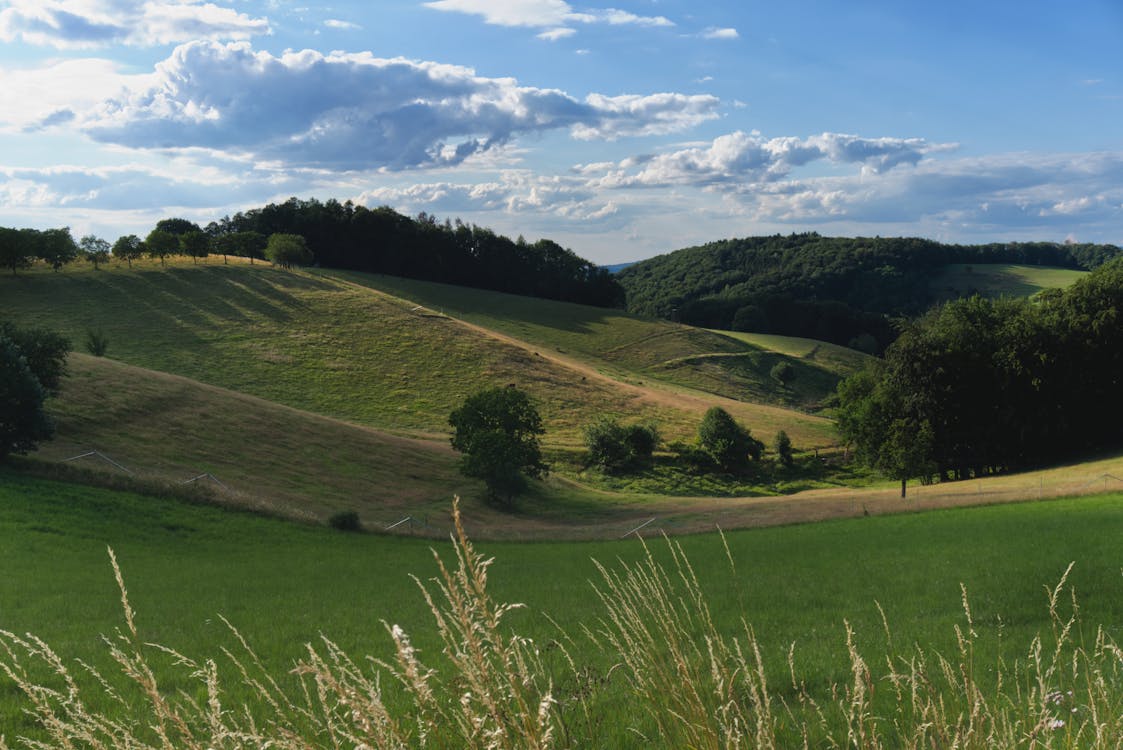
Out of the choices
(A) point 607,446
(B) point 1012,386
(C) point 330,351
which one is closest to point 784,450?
(A) point 607,446

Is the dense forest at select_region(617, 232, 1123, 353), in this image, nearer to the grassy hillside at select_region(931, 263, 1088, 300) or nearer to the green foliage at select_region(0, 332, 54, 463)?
the grassy hillside at select_region(931, 263, 1088, 300)

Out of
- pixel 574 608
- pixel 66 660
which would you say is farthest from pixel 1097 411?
pixel 66 660

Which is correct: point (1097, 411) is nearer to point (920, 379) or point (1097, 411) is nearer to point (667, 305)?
point (920, 379)

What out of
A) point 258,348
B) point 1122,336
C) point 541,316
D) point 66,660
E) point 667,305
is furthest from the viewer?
point 667,305

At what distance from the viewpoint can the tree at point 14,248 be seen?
94.3 m

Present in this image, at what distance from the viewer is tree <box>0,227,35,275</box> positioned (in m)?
94.3

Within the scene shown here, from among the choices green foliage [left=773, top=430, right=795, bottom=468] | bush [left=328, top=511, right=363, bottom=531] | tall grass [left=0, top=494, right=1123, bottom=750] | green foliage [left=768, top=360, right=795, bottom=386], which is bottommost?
green foliage [left=773, top=430, right=795, bottom=468]

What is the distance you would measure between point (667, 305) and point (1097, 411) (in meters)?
131

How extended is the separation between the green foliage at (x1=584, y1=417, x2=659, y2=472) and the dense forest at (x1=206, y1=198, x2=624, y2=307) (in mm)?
80740

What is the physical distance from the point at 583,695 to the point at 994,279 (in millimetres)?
207194

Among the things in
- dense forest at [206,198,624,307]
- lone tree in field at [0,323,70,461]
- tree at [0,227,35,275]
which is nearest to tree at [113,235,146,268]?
tree at [0,227,35,275]

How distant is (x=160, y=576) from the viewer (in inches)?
882

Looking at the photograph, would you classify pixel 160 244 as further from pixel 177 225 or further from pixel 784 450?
pixel 784 450

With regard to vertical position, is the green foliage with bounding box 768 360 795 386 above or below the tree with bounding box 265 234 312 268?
below
